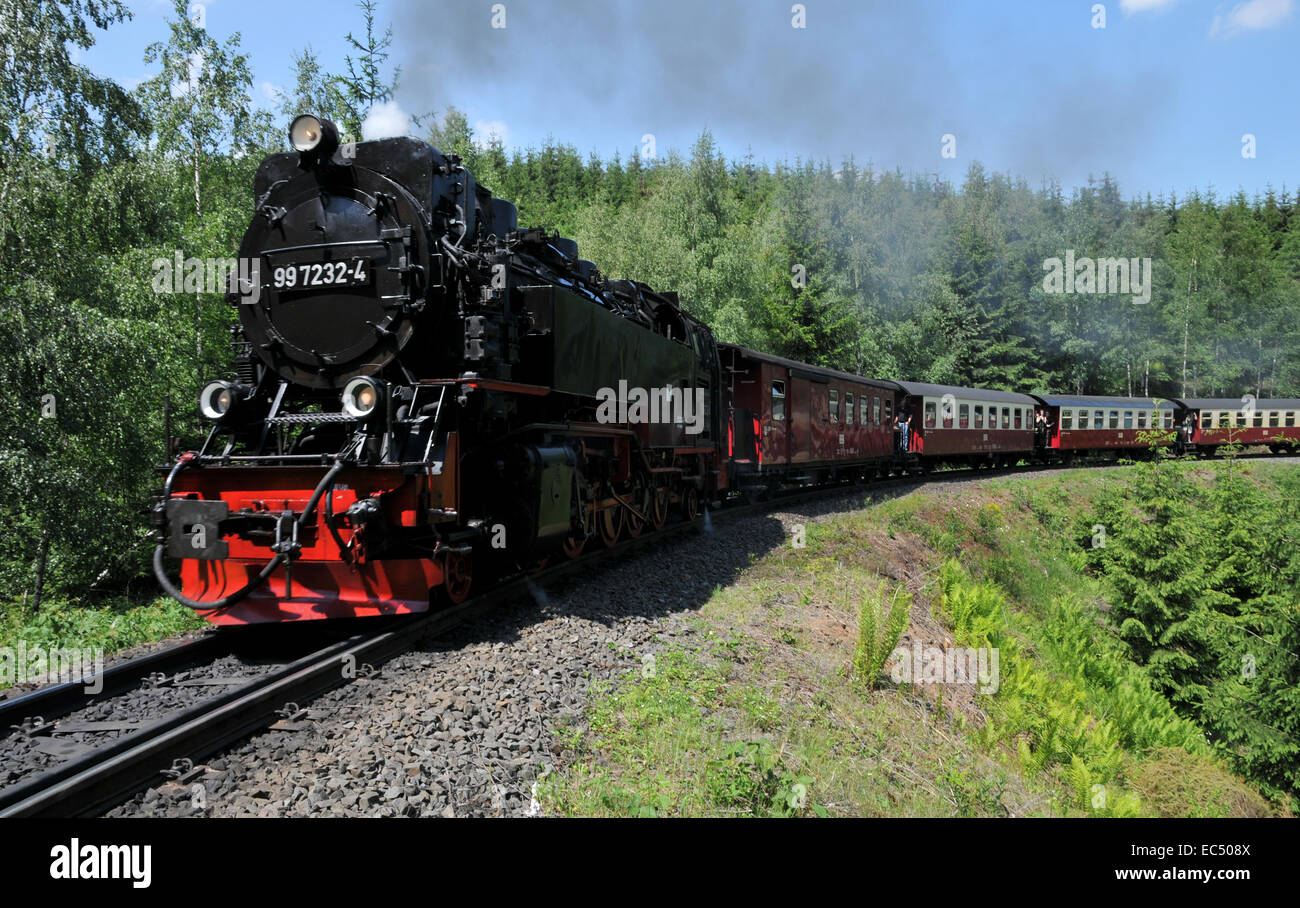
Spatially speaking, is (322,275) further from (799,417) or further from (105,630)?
(799,417)

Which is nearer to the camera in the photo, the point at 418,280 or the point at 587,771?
the point at 587,771

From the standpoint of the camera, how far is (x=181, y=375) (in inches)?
545

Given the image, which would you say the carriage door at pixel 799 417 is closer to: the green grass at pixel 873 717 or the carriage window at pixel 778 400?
the carriage window at pixel 778 400

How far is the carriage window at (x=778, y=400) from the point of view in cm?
1596

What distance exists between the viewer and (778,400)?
16.1 metres

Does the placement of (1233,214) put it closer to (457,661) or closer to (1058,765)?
(1058,765)

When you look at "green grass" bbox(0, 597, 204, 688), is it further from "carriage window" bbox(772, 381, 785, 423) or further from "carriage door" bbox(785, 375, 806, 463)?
"carriage door" bbox(785, 375, 806, 463)

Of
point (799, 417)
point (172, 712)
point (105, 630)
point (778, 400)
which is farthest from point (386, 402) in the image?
point (799, 417)

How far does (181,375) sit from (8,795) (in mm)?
12286

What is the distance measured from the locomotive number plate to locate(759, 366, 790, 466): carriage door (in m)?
10.2

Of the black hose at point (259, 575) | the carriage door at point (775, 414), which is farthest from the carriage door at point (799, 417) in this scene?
the black hose at point (259, 575)

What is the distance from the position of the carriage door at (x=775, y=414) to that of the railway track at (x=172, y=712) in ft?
31.3

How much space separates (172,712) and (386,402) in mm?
2504

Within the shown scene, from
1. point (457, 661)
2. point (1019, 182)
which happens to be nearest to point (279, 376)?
point (457, 661)
